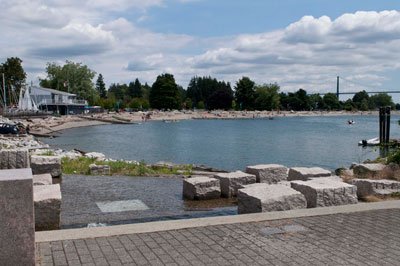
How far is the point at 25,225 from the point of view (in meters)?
4.31

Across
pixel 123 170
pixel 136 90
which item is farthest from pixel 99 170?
pixel 136 90

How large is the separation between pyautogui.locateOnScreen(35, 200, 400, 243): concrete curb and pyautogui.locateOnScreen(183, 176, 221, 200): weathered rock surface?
10.2 ft

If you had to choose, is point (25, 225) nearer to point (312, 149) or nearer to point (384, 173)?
point (384, 173)

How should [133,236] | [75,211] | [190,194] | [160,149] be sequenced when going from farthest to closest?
[160,149]
[190,194]
[75,211]
[133,236]

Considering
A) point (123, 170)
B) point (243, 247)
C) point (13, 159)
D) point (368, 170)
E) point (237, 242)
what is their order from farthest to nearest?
point (123, 170)
point (368, 170)
point (13, 159)
point (237, 242)
point (243, 247)

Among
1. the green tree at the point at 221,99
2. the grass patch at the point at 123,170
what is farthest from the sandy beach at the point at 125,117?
the grass patch at the point at 123,170

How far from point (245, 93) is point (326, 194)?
14366cm

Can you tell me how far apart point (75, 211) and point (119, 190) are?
2436 millimetres

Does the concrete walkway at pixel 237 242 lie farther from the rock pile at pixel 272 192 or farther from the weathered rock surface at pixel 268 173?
the weathered rock surface at pixel 268 173

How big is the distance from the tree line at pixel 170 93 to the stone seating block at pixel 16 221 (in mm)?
90960

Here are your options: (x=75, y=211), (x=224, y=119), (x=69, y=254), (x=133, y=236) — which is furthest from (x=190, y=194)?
(x=224, y=119)

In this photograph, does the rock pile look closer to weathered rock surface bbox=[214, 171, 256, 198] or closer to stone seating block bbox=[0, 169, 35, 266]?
weathered rock surface bbox=[214, 171, 256, 198]

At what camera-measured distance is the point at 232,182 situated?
10227mm

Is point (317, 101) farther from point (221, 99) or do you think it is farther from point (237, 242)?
point (237, 242)
